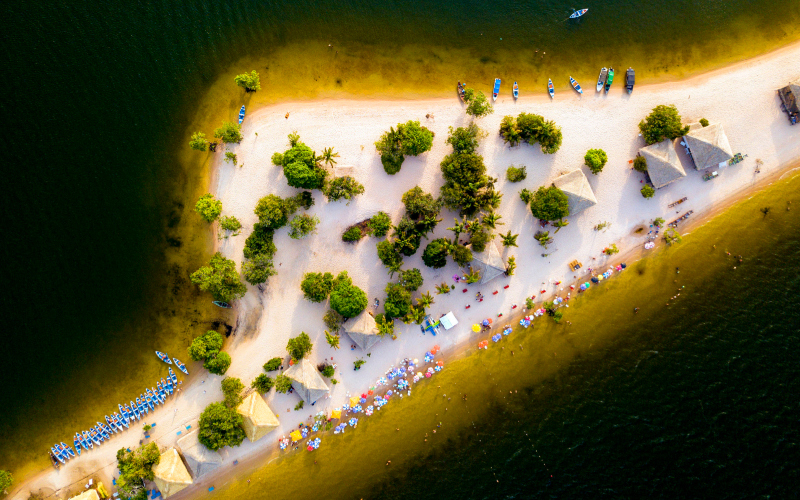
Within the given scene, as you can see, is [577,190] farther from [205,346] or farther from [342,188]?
[205,346]

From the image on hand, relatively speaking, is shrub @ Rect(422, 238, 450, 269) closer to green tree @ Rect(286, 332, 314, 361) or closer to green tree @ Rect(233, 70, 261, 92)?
green tree @ Rect(286, 332, 314, 361)

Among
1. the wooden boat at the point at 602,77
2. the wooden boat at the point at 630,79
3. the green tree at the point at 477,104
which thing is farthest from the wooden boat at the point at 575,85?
the green tree at the point at 477,104

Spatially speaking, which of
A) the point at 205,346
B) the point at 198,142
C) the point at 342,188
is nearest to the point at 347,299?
the point at 342,188

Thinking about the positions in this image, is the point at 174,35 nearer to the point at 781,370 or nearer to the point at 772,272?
the point at 772,272

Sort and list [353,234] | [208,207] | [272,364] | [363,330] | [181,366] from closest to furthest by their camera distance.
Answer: [208,207] < [363,330] < [353,234] < [272,364] < [181,366]

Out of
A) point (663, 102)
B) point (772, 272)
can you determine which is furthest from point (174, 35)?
point (772, 272)

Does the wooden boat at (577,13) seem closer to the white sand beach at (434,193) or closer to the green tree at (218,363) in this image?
the white sand beach at (434,193)

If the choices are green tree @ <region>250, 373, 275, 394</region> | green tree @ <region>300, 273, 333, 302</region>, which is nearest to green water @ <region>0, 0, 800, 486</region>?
green tree @ <region>250, 373, 275, 394</region>
